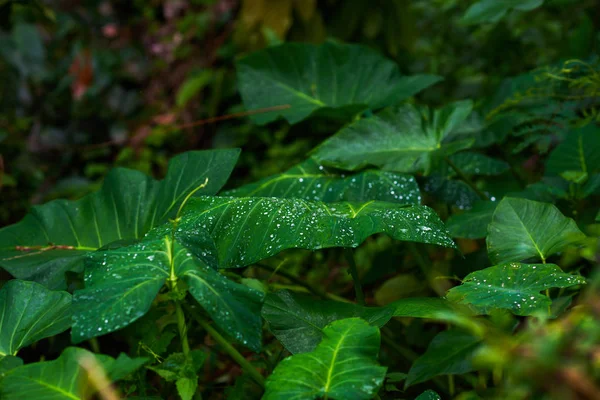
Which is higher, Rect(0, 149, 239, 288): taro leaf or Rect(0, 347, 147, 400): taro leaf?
Rect(0, 347, 147, 400): taro leaf

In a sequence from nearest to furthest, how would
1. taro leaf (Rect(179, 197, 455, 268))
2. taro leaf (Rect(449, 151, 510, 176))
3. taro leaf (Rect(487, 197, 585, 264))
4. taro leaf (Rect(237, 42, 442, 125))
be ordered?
1. taro leaf (Rect(179, 197, 455, 268))
2. taro leaf (Rect(487, 197, 585, 264))
3. taro leaf (Rect(449, 151, 510, 176))
4. taro leaf (Rect(237, 42, 442, 125))

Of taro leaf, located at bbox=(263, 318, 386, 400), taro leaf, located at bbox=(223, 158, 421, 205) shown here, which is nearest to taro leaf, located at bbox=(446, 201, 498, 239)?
taro leaf, located at bbox=(223, 158, 421, 205)

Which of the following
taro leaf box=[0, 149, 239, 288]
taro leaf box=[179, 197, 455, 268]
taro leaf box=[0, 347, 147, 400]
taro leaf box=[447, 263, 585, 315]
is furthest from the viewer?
taro leaf box=[0, 149, 239, 288]

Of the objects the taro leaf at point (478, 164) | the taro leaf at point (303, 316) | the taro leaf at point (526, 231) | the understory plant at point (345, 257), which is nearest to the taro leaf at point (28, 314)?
the understory plant at point (345, 257)

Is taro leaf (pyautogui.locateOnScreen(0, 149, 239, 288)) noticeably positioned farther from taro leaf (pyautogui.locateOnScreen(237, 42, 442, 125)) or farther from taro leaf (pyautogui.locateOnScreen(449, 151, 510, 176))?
taro leaf (pyautogui.locateOnScreen(449, 151, 510, 176))

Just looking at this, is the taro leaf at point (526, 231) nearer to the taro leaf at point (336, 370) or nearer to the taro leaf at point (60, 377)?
the taro leaf at point (336, 370)

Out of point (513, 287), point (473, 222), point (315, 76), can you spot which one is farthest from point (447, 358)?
point (315, 76)

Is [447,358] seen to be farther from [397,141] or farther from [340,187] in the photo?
[397,141]

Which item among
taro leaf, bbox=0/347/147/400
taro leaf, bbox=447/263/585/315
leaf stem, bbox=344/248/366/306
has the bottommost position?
leaf stem, bbox=344/248/366/306
